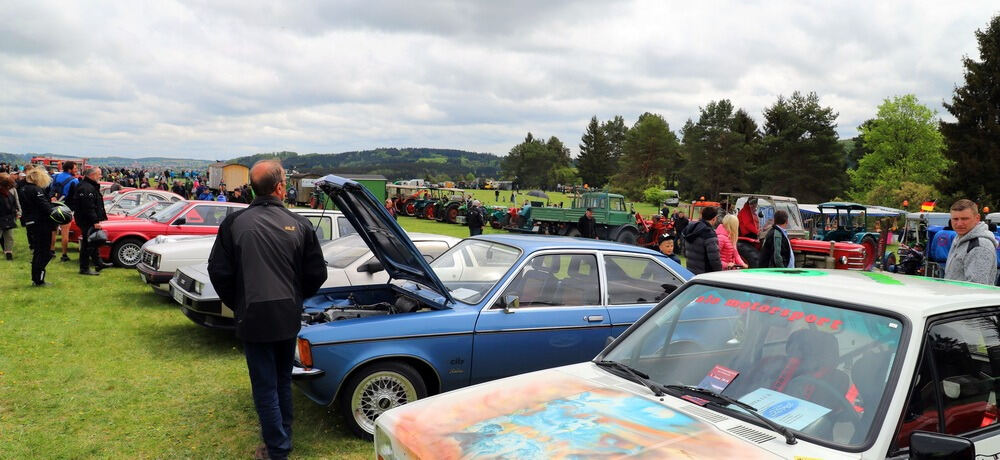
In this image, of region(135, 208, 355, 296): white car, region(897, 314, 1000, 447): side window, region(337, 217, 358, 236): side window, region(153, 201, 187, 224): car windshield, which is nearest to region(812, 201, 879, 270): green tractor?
region(337, 217, 358, 236): side window

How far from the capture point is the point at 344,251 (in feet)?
24.6

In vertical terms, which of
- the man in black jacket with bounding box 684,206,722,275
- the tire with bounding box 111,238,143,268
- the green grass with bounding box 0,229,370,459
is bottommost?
the green grass with bounding box 0,229,370,459

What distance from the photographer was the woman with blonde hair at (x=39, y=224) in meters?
8.90

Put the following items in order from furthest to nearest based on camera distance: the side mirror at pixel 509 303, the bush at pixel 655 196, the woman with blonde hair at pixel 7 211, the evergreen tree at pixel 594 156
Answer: the evergreen tree at pixel 594 156 → the bush at pixel 655 196 → the woman with blonde hair at pixel 7 211 → the side mirror at pixel 509 303

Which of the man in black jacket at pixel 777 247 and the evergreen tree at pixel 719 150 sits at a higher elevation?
the evergreen tree at pixel 719 150

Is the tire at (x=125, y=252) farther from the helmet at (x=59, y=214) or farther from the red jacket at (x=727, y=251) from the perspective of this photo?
the red jacket at (x=727, y=251)

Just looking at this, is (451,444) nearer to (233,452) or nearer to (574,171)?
(233,452)

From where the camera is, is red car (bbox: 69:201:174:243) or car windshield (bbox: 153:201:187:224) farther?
red car (bbox: 69:201:174:243)

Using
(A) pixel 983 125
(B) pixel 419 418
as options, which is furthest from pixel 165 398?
(A) pixel 983 125

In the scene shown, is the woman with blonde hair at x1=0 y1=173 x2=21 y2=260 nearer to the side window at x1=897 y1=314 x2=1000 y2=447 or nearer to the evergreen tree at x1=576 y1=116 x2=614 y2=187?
the side window at x1=897 y1=314 x2=1000 y2=447

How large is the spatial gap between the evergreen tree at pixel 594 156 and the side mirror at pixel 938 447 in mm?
106335

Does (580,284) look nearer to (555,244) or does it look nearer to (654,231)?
(555,244)

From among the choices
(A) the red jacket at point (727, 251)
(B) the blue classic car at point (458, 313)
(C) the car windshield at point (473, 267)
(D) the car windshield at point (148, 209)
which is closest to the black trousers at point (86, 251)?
(D) the car windshield at point (148, 209)

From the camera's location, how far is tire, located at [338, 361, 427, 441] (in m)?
4.26
